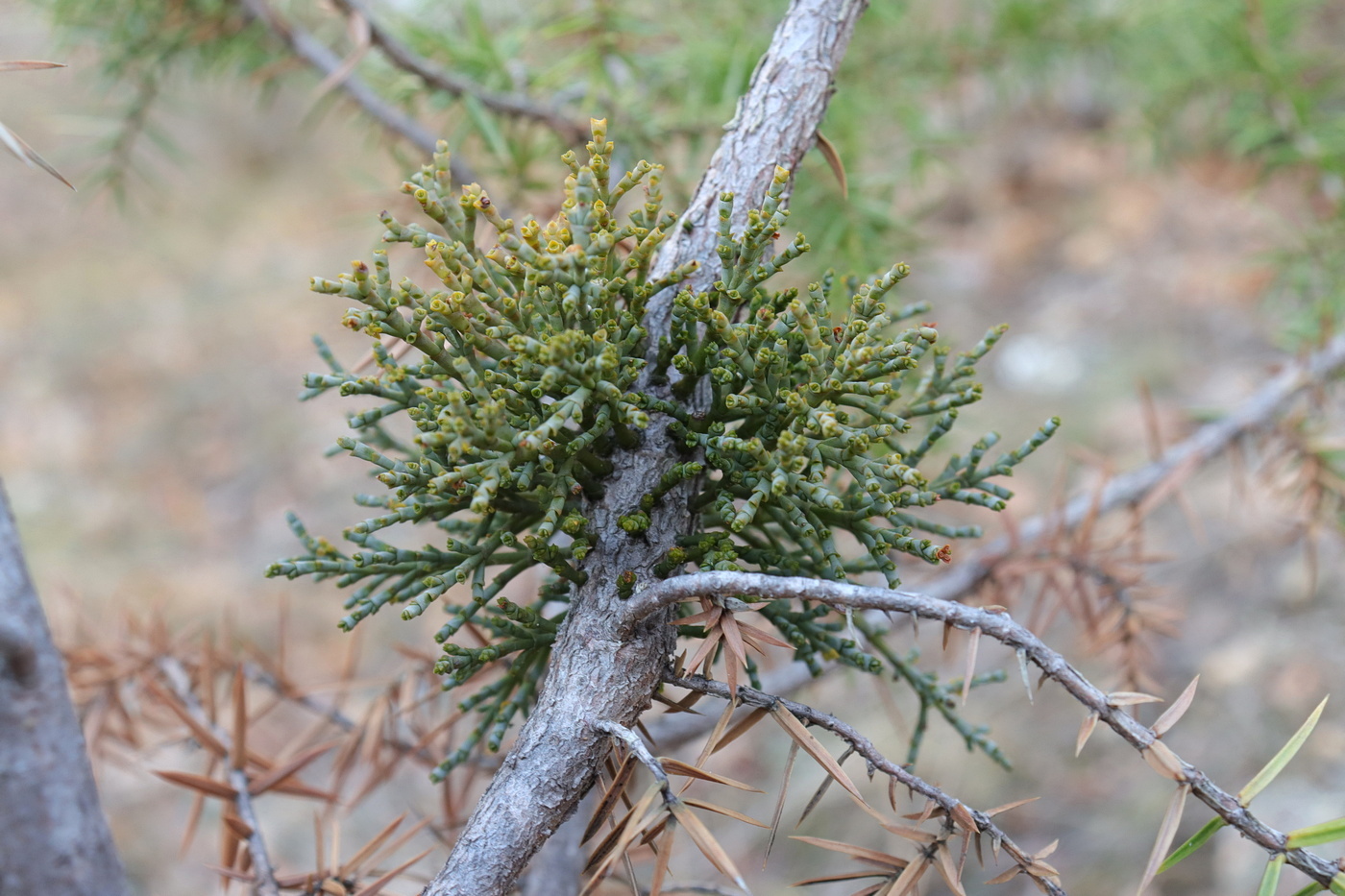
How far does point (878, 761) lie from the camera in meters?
0.66

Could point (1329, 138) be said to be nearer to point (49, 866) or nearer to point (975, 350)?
point (975, 350)

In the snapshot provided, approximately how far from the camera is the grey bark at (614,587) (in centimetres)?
66

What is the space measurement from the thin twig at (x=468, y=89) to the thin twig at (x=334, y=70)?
11 centimetres

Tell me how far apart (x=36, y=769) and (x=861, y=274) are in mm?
1083

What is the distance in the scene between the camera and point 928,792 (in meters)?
0.65

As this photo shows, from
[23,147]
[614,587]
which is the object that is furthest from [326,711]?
[23,147]

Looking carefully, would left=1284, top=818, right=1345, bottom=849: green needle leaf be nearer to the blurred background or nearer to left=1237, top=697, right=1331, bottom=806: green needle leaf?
left=1237, top=697, right=1331, bottom=806: green needle leaf

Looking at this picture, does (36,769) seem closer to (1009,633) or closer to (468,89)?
(1009,633)

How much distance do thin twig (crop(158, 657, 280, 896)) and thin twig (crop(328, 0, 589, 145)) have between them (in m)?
0.89

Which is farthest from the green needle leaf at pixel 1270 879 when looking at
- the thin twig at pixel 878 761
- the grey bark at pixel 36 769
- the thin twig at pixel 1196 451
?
the grey bark at pixel 36 769

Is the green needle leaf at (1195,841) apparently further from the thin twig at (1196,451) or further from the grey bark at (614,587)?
the thin twig at (1196,451)

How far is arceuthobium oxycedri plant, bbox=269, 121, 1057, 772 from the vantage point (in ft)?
2.15

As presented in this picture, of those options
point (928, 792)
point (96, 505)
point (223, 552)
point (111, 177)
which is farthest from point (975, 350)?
point (96, 505)

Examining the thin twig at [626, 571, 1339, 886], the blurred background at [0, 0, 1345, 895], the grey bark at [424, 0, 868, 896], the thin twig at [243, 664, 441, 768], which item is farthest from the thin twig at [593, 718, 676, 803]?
the blurred background at [0, 0, 1345, 895]
